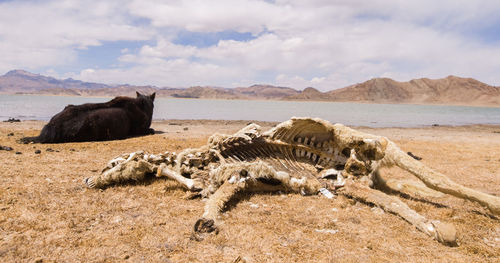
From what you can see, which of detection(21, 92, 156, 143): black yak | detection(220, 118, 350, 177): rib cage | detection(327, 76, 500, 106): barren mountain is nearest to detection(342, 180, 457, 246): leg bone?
detection(220, 118, 350, 177): rib cage

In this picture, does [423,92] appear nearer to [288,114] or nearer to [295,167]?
[288,114]

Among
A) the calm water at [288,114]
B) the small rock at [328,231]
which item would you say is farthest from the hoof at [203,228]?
the calm water at [288,114]

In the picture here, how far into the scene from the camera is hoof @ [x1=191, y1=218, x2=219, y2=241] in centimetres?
343

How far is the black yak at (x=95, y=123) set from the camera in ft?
34.6

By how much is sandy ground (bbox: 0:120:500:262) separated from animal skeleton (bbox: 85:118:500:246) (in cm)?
21

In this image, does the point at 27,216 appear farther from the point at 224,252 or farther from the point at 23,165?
the point at 23,165

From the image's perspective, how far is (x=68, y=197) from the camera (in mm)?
4703

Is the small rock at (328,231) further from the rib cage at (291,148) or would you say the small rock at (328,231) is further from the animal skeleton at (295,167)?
the rib cage at (291,148)

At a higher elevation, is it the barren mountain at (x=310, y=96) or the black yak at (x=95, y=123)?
the barren mountain at (x=310, y=96)

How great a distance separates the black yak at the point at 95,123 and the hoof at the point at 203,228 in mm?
9316

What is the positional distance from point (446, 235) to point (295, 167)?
9.62ft

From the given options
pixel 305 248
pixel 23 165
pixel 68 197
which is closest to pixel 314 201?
pixel 305 248

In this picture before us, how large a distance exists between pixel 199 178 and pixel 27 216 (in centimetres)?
256

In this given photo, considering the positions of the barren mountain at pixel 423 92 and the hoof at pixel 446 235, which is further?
the barren mountain at pixel 423 92
